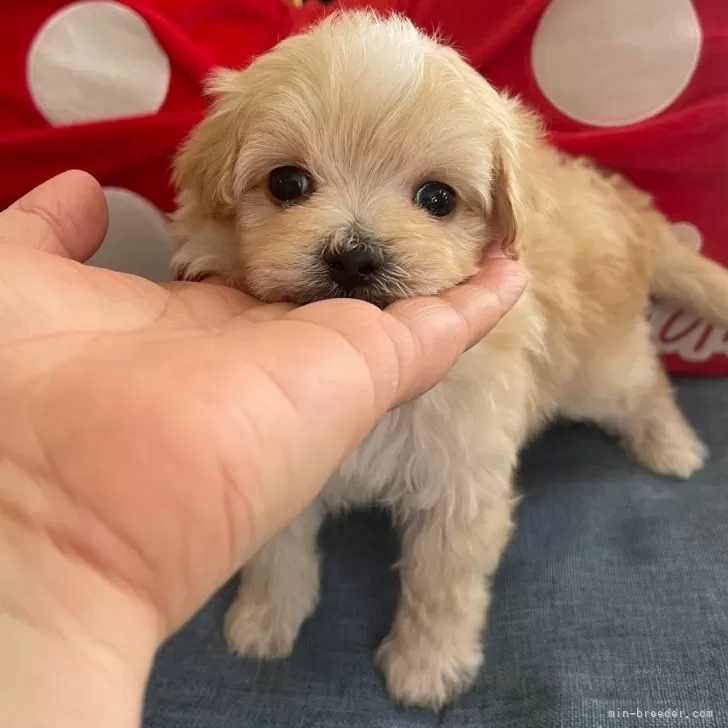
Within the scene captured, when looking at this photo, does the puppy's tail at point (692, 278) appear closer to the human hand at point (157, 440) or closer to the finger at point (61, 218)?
the human hand at point (157, 440)

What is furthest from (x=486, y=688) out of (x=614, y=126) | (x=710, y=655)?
(x=614, y=126)

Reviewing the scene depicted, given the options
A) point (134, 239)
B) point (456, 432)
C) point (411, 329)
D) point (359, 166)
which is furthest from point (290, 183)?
point (134, 239)

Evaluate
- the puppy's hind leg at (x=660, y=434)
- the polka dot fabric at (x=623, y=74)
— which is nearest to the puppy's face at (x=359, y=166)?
the polka dot fabric at (x=623, y=74)

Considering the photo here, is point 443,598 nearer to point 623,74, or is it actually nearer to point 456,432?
point 456,432

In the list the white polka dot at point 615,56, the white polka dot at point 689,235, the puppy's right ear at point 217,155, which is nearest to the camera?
the puppy's right ear at point 217,155

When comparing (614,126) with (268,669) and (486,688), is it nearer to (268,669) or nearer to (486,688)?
(486,688)

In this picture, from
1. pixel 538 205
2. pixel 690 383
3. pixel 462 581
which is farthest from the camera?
pixel 690 383
